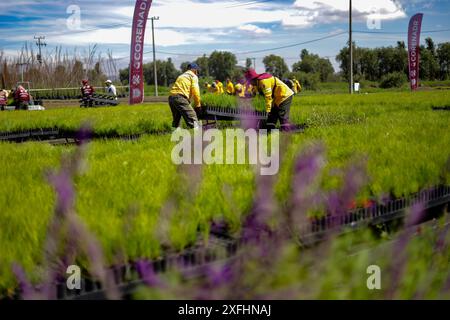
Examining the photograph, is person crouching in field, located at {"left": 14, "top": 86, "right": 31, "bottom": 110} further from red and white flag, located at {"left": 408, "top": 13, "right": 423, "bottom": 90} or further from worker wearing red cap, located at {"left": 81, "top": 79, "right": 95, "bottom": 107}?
red and white flag, located at {"left": 408, "top": 13, "right": 423, "bottom": 90}

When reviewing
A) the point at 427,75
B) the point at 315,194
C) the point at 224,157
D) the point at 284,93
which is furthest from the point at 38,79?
the point at 427,75

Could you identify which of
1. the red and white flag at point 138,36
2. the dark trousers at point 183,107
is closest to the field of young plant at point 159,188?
the dark trousers at point 183,107

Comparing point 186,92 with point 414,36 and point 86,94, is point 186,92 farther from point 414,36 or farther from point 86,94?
point 414,36

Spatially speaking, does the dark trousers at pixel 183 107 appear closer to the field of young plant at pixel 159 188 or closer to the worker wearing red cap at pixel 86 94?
the field of young plant at pixel 159 188

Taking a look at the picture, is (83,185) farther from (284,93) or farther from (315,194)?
(284,93)

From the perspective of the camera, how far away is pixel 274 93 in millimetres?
8969

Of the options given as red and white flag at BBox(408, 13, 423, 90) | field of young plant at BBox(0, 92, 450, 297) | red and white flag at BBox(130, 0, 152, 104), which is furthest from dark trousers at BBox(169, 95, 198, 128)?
red and white flag at BBox(408, 13, 423, 90)

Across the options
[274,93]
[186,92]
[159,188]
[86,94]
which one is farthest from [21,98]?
[159,188]

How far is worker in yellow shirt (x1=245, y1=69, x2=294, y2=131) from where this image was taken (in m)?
8.45

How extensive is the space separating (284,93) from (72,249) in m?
7.12

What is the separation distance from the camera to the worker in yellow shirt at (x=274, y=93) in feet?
27.7

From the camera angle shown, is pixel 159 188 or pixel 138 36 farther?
pixel 138 36

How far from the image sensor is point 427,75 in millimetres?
72812
